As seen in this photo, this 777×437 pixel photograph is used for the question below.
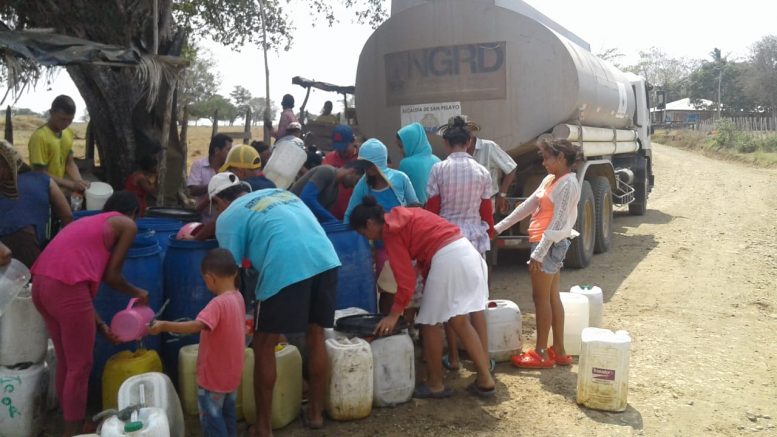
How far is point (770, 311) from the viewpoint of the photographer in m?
6.43

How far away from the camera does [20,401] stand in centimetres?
357

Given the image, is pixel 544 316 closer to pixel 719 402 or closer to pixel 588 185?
pixel 719 402

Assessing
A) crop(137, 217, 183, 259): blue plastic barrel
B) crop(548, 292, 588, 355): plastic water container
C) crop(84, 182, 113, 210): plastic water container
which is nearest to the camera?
crop(137, 217, 183, 259): blue plastic barrel

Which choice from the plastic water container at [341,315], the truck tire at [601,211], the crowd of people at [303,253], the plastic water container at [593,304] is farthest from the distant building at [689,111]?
the plastic water container at [341,315]

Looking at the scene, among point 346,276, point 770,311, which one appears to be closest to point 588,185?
point 770,311

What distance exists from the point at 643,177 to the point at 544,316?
9169 millimetres

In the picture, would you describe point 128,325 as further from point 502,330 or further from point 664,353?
point 664,353

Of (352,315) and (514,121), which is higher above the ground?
(514,121)

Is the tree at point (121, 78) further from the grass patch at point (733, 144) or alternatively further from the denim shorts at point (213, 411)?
the grass patch at point (733, 144)

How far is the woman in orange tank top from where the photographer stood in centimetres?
463

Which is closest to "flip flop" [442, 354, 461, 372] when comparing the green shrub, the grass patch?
the grass patch

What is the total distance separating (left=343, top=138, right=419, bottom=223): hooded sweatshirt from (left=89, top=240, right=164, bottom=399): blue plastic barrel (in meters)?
1.36

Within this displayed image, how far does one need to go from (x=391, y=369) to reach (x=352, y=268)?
3.02 ft

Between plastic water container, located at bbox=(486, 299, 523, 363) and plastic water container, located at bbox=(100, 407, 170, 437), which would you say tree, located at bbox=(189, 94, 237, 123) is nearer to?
plastic water container, located at bbox=(486, 299, 523, 363)
